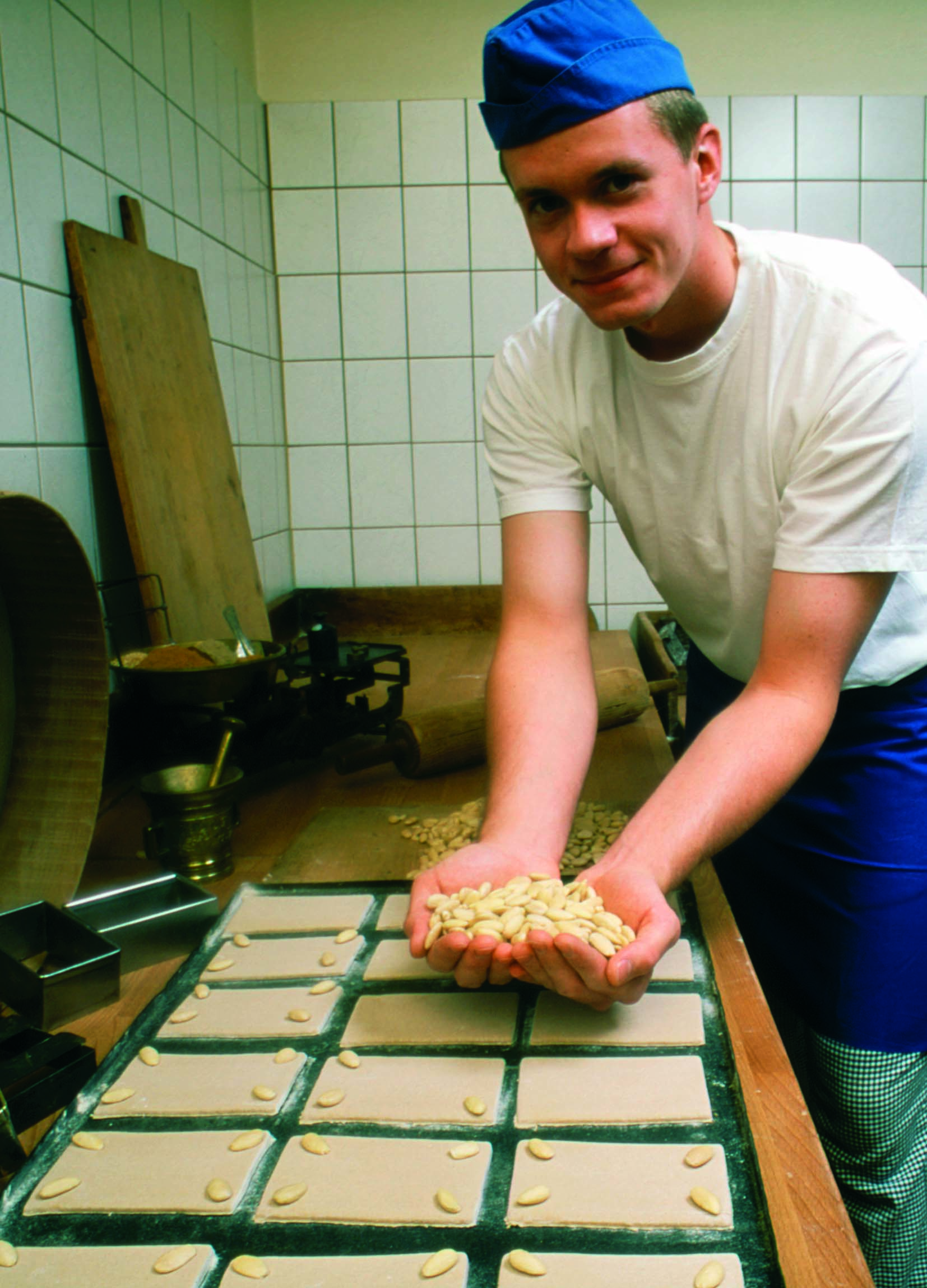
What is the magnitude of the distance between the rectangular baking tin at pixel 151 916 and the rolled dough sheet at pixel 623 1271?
17.9 inches

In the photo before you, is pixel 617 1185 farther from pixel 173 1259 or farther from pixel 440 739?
pixel 440 739

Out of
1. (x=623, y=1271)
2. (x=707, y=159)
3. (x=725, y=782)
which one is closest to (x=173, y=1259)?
(x=623, y=1271)

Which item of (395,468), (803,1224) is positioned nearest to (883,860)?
(803,1224)

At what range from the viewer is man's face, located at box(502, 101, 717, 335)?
39.2 inches

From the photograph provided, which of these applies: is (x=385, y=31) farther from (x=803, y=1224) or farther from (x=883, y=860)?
(x=803, y=1224)

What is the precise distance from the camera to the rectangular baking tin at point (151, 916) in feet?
3.48

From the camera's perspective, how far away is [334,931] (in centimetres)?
111

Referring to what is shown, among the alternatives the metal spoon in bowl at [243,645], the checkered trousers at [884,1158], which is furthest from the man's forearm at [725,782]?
the metal spoon in bowl at [243,645]

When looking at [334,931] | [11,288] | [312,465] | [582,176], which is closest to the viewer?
[582,176]

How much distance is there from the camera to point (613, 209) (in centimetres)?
102

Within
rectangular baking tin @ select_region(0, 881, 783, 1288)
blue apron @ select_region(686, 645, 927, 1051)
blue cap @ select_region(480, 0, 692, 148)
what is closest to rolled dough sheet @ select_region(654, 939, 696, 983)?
rectangular baking tin @ select_region(0, 881, 783, 1288)

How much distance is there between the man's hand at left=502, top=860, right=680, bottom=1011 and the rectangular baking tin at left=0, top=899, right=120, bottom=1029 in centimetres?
39

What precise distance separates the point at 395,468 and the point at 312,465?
0.81 ft

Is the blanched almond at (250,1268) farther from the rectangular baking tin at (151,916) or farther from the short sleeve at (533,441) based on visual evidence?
the short sleeve at (533,441)
